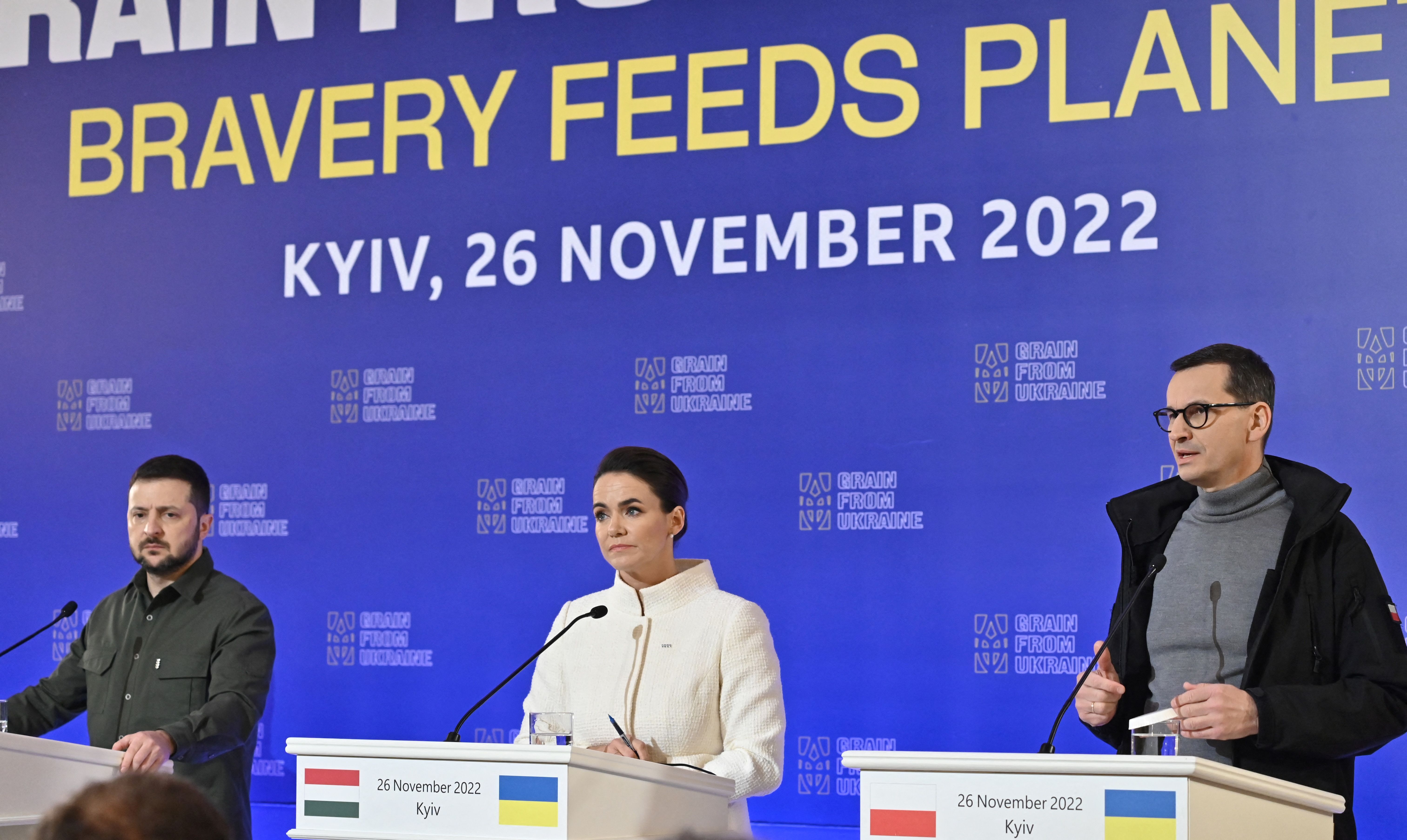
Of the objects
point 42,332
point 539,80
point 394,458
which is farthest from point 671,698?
point 42,332

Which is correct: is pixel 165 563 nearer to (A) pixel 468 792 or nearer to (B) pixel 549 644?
(B) pixel 549 644

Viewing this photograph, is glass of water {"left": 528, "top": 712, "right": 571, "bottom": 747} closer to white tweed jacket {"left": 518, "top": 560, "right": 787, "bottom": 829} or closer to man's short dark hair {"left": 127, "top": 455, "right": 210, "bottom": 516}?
white tweed jacket {"left": 518, "top": 560, "right": 787, "bottom": 829}

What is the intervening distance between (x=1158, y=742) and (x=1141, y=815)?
0.28 meters

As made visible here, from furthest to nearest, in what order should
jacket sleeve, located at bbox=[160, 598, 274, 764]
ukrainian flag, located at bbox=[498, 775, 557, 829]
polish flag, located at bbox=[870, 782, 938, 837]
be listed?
jacket sleeve, located at bbox=[160, 598, 274, 764]
ukrainian flag, located at bbox=[498, 775, 557, 829]
polish flag, located at bbox=[870, 782, 938, 837]

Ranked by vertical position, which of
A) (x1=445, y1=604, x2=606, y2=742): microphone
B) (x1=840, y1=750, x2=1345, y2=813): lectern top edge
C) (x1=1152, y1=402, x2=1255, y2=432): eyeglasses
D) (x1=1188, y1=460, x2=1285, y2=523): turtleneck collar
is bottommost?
(x1=840, y1=750, x2=1345, y2=813): lectern top edge

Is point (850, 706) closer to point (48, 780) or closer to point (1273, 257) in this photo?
point (1273, 257)


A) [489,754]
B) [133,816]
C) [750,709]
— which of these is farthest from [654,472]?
[133,816]

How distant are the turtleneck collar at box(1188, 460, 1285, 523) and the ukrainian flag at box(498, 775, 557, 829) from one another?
1438mm

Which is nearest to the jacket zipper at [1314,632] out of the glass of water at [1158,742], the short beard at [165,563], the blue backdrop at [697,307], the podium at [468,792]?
the glass of water at [1158,742]

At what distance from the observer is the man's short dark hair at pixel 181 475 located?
3990 millimetres

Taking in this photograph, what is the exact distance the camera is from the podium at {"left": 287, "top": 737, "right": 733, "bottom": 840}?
2.60 metres

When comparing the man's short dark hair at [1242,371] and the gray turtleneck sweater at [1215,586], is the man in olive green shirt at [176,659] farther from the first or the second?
the man's short dark hair at [1242,371]

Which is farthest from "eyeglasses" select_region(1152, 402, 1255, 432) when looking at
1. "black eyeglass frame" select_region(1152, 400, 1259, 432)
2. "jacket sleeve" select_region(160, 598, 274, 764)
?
"jacket sleeve" select_region(160, 598, 274, 764)

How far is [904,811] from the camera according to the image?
2371 millimetres
